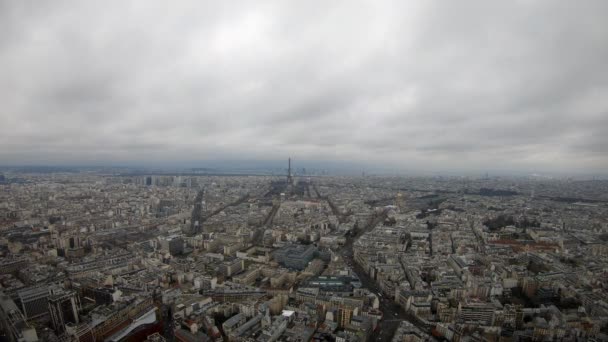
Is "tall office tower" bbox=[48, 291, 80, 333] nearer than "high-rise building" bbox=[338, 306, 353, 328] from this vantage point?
Yes

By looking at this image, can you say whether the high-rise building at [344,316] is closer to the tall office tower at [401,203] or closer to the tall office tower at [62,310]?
the tall office tower at [62,310]

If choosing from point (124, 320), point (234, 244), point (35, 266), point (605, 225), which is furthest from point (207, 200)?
point (605, 225)

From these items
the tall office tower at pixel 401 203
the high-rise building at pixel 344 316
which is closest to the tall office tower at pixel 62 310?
the high-rise building at pixel 344 316

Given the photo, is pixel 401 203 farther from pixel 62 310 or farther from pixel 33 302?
pixel 33 302

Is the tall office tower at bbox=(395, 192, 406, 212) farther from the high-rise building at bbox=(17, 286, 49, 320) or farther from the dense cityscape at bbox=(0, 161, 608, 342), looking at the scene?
the high-rise building at bbox=(17, 286, 49, 320)

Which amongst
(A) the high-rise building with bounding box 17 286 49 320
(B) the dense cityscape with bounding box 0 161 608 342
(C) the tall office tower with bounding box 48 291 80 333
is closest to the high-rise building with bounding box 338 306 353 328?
(B) the dense cityscape with bounding box 0 161 608 342
